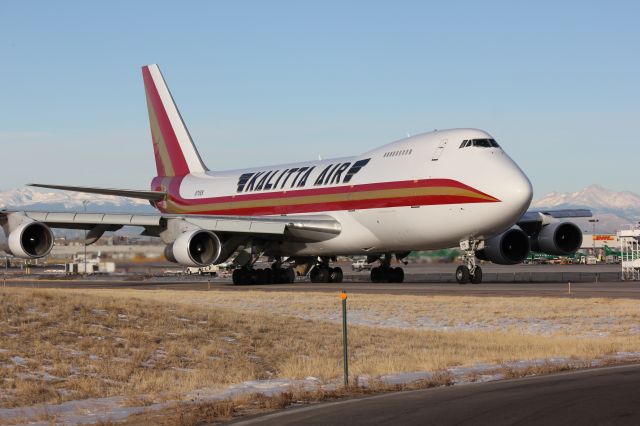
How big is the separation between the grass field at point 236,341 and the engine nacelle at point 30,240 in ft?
54.6

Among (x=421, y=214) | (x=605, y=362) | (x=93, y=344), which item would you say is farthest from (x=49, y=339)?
(x=421, y=214)

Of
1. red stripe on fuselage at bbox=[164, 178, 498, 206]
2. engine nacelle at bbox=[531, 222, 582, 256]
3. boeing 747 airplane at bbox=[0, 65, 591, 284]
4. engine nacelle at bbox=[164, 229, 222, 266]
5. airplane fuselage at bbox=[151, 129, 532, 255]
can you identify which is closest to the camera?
airplane fuselage at bbox=[151, 129, 532, 255]

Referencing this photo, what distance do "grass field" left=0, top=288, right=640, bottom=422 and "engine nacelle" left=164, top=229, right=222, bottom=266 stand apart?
13.5 meters

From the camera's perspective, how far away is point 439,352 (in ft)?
69.7

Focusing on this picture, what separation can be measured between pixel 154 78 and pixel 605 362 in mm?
49337

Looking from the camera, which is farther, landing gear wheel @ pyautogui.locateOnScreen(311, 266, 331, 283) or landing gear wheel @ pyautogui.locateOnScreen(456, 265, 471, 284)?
landing gear wheel @ pyautogui.locateOnScreen(311, 266, 331, 283)

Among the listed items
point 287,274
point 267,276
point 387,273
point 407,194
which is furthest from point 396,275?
point 407,194

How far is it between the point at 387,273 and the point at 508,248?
629cm

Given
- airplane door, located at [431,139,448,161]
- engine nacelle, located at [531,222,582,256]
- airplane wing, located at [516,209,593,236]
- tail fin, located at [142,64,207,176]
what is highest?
tail fin, located at [142,64,207,176]

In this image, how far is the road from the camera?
11.6 m

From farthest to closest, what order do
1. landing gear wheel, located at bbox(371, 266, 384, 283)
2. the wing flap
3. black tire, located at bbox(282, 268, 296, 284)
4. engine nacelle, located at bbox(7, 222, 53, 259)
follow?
black tire, located at bbox(282, 268, 296, 284) → landing gear wheel, located at bbox(371, 266, 384, 283) → the wing flap → engine nacelle, located at bbox(7, 222, 53, 259)

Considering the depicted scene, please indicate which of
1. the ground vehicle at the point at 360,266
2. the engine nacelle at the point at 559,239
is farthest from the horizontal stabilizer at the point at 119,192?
the ground vehicle at the point at 360,266

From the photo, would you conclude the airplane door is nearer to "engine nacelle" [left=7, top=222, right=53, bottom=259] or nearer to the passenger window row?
the passenger window row

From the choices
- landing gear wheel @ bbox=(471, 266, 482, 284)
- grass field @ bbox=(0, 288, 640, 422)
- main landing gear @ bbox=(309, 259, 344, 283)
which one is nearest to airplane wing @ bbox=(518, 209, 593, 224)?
landing gear wheel @ bbox=(471, 266, 482, 284)
